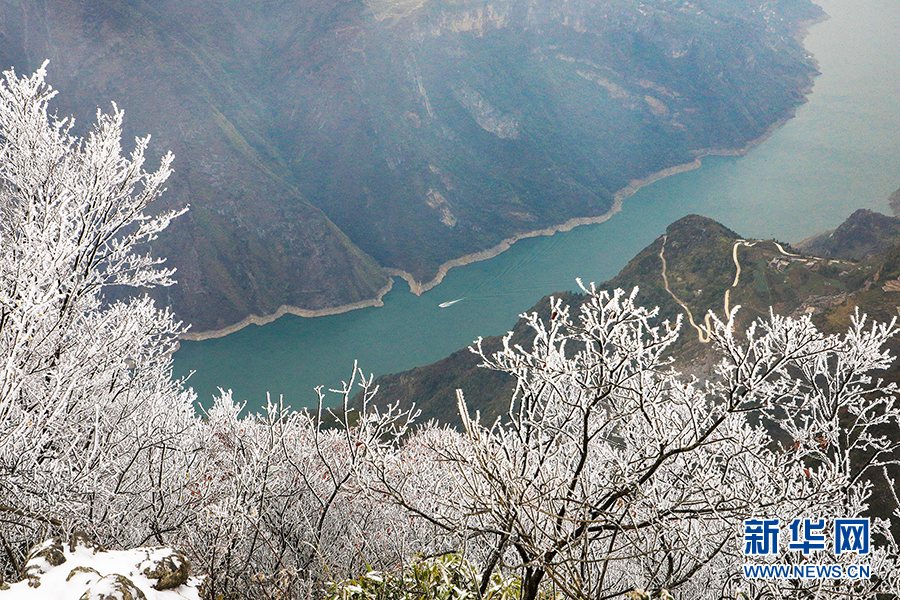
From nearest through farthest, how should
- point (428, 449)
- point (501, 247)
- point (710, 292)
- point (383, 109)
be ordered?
1. point (428, 449)
2. point (710, 292)
3. point (501, 247)
4. point (383, 109)

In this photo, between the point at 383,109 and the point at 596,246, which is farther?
the point at 383,109

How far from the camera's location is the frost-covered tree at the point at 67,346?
19.5ft

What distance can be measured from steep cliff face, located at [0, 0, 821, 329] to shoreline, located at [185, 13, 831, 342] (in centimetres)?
185

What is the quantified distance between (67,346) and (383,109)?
133660 mm

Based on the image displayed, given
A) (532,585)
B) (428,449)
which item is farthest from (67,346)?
(532,585)

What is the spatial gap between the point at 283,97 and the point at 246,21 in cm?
3530

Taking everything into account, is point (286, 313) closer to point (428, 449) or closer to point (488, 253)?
point (488, 253)

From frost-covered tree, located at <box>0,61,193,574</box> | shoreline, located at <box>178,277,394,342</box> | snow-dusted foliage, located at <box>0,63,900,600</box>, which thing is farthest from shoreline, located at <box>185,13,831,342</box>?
snow-dusted foliage, located at <box>0,63,900,600</box>

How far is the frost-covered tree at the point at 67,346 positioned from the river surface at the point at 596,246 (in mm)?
61438

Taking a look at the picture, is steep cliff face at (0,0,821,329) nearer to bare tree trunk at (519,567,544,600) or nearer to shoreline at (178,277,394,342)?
shoreline at (178,277,394,342)

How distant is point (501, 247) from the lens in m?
111

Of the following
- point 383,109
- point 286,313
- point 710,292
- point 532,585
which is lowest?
point 532,585

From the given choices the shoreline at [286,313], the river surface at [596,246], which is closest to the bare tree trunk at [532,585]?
the river surface at [596,246]

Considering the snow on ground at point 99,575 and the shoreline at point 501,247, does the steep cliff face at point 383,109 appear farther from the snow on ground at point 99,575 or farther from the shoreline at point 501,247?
the snow on ground at point 99,575
